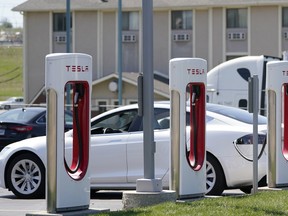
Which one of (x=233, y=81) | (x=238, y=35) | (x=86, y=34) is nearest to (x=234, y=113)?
(x=233, y=81)

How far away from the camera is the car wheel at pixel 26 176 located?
49.8 ft

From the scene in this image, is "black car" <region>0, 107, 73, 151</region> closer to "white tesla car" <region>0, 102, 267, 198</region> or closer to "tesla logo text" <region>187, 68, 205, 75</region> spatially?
"white tesla car" <region>0, 102, 267, 198</region>

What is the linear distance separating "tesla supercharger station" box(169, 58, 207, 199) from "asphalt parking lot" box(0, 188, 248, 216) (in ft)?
4.26

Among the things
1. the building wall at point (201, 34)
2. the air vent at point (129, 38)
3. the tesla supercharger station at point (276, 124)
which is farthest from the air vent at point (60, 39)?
the tesla supercharger station at point (276, 124)

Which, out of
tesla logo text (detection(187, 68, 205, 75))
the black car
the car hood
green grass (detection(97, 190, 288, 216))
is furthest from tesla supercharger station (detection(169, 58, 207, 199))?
the black car

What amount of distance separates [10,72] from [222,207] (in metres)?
108

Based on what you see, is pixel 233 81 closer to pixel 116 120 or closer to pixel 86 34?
pixel 116 120

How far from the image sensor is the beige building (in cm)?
5272

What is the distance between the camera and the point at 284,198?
1241 centimetres

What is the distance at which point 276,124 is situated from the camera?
1420 cm

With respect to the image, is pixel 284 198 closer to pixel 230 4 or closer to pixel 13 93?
pixel 230 4

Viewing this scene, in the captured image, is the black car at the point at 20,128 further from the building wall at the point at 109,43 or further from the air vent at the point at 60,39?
the air vent at the point at 60,39

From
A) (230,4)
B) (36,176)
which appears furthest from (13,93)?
(36,176)

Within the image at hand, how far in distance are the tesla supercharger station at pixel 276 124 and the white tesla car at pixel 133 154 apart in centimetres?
47
